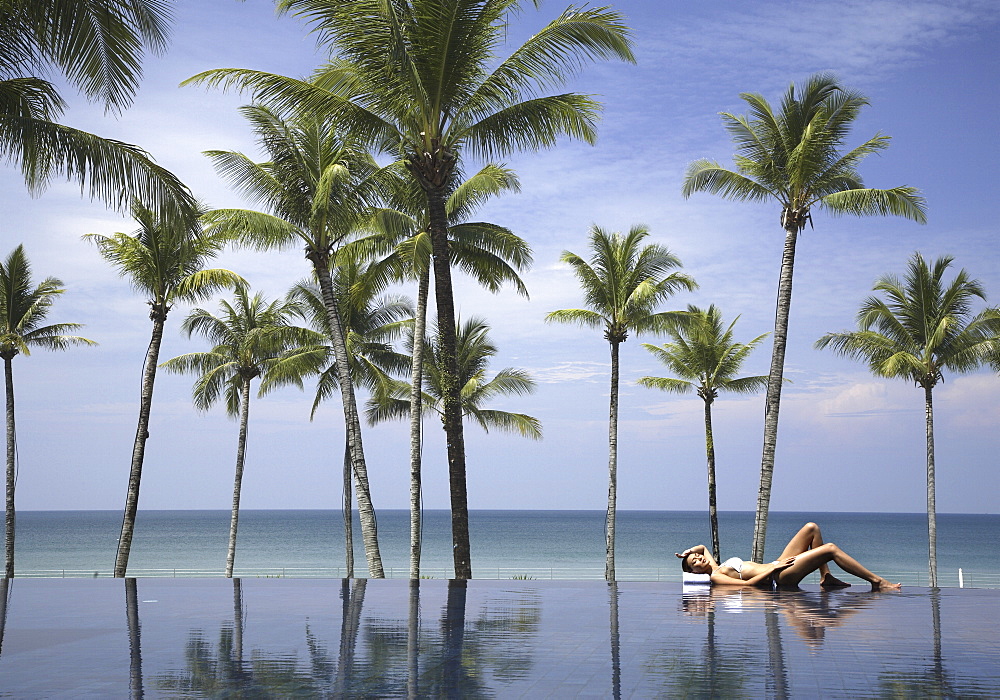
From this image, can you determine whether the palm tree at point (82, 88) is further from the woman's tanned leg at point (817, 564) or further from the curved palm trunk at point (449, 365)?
the woman's tanned leg at point (817, 564)

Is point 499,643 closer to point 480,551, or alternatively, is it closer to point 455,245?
point 455,245

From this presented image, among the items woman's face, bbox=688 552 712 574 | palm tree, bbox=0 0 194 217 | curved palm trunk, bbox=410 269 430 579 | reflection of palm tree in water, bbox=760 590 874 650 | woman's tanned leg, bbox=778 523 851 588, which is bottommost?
reflection of palm tree in water, bbox=760 590 874 650

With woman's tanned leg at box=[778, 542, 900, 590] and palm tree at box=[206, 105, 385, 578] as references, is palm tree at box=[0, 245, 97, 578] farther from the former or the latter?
woman's tanned leg at box=[778, 542, 900, 590]

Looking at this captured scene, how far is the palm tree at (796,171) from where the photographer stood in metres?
16.6

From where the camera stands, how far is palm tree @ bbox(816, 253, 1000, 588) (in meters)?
24.0

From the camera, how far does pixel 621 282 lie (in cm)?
2370

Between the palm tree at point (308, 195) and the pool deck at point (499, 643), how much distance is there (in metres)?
7.81

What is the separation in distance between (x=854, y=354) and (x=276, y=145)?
691 inches

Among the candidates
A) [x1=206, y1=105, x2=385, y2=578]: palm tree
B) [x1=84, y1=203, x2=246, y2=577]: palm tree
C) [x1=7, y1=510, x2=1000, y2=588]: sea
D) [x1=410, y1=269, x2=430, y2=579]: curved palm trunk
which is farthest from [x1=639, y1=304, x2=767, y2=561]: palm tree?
[x1=7, y1=510, x2=1000, y2=588]: sea

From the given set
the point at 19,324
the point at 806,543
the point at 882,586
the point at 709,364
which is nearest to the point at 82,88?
the point at 806,543

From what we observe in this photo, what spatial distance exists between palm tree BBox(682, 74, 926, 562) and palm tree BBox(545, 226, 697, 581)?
5.91 m

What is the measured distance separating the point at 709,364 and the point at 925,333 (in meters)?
6.31

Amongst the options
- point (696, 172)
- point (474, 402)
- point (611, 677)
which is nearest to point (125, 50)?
point (611, 677)

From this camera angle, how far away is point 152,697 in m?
3.80
